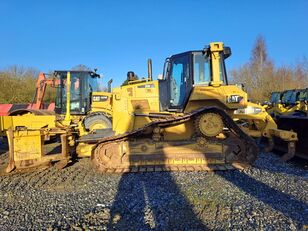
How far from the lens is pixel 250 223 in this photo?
150 inches

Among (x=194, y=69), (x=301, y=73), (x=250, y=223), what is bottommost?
(x=250, y=223)

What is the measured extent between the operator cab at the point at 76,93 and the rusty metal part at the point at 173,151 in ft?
15.8

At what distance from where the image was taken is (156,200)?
478cm

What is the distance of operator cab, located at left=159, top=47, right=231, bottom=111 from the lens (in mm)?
7231

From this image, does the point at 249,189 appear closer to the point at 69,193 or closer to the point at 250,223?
the point at 250,223

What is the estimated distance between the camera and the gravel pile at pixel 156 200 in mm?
3889

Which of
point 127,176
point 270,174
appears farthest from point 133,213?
point 270,174

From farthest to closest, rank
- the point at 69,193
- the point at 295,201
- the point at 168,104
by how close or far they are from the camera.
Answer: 1. the point at 168,104
2. the point at 69,193
3. the point at 295,201

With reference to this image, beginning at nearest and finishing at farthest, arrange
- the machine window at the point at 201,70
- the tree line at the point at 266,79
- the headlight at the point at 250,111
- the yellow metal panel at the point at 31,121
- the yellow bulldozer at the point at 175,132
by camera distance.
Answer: the yellow bulldozer at the point at 175,132
the machine window at the point at 201,70
the headlight at the point at 250,111
the yellow metal panel at the point at 31,121
the tree line at the point at 266,79

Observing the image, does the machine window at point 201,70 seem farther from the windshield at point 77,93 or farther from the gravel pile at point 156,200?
the windshield at point 77,93

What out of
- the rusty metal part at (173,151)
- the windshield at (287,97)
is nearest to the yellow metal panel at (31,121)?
the rusty metal part at (173,151)

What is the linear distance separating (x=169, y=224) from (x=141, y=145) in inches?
130

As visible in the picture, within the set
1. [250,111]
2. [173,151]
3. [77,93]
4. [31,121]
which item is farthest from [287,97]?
[31,121]

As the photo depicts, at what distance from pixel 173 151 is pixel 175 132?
510mm
